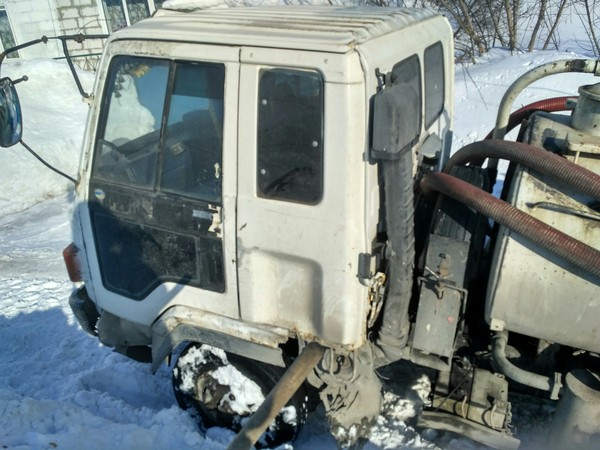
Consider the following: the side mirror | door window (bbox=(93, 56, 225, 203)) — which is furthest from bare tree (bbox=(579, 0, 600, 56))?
the side mirror

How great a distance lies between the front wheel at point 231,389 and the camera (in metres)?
2.95

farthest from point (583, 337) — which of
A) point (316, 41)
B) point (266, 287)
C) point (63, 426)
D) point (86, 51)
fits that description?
point (86, 51)

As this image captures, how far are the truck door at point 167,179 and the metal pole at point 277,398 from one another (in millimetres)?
463

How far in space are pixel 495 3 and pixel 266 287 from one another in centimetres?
1068

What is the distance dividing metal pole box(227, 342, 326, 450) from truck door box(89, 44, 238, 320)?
0.46 m

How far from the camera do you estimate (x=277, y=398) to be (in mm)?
2398

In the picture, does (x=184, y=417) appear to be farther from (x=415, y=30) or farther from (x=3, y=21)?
(x=3, y=21)

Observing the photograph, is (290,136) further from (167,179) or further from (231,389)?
(231,389)

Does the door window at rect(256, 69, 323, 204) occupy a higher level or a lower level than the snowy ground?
higher

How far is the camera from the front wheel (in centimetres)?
295

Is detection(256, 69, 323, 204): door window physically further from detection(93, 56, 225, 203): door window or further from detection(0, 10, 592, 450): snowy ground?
detection(0, 10, 592, 450): snowy ground

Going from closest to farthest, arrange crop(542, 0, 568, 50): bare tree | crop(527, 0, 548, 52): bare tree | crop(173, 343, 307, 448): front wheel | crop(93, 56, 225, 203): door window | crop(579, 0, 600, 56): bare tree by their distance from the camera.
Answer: crop(93, 56, 225, 203): door window
crop(173, 343, 307, 448): front wheel
crop(579, 0, 600, 56): bare tree
crop(542, 0, 568, 50): bare tree
crop(527, 0, 548, 52): bare tree

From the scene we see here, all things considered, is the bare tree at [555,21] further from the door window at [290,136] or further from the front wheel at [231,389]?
the front wheel at [231,389]

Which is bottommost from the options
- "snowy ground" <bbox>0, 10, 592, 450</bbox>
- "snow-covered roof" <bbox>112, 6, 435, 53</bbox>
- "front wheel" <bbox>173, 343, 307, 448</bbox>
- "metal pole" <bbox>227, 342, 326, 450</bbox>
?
"snowy ground" <bbox>0, 10, 592, 450</bbox>
